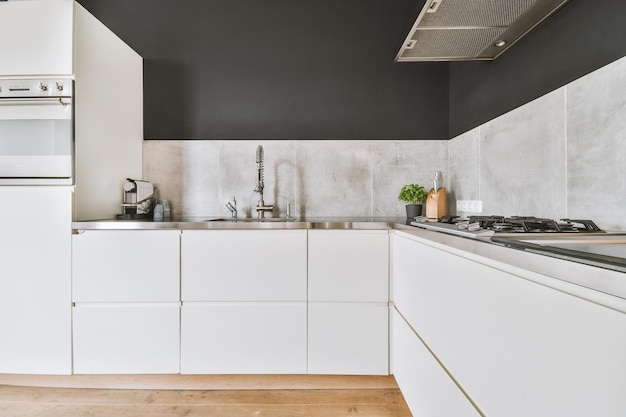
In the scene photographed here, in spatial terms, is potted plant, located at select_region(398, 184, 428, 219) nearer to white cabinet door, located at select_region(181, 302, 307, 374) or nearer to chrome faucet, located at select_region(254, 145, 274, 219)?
chrome faucet, located at select_region(254, 145, 274, 219)

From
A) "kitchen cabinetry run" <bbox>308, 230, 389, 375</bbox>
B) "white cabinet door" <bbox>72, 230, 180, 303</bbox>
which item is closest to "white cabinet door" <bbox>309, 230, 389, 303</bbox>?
"kitchen cabinetry run" <bbox>308, 230, 389, 375</bbox>

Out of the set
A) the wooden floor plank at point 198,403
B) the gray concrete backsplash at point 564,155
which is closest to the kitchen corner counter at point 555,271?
the gray concrete backsplash at point 564,155

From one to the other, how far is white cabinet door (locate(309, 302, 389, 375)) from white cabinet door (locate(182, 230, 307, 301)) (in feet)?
0.67

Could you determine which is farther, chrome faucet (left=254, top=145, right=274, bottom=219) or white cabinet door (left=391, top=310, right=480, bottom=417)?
chrome faucet (left=254, top=145, right=274, bottom=219)

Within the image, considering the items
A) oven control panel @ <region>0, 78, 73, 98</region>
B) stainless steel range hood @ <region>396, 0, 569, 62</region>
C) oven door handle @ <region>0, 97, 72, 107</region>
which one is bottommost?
oven door handle @ <region>0, 97, 72, 107</region>

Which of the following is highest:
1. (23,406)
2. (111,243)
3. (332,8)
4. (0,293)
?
(332,8)

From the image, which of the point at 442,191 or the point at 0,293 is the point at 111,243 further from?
the point at 442,191

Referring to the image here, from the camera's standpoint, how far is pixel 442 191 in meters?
2.24

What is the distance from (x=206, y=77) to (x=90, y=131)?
35.6 inches

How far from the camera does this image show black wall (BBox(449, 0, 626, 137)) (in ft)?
3.85

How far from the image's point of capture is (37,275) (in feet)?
5.81

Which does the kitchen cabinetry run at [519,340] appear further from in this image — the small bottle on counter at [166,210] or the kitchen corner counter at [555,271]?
the small bottle on counter at [166,210]

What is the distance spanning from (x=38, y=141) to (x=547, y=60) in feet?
8.23

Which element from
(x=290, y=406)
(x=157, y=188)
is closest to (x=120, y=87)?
(x=157, y=188)
